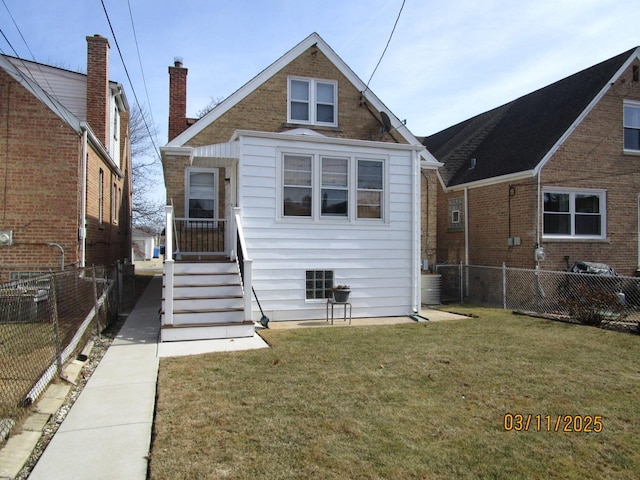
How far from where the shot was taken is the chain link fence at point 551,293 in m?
9.74

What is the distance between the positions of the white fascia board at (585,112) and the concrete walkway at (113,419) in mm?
10184

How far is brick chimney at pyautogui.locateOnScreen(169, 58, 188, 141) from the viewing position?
46.3 ft

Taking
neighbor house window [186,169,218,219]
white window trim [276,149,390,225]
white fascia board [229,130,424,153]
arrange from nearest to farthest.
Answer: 1. white fascia board [229,130,424,153]
2. white window trim [276,149,390,225]
3. neighbor house window [186,169,218,219]

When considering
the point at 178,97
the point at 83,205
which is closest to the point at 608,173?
the point at 178,97

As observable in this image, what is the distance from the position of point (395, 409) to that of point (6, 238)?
929 cm

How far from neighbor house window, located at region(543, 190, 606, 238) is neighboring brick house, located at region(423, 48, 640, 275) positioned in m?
0.03

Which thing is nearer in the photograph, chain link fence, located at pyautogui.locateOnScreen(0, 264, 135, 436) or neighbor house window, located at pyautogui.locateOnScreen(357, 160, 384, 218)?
chain link fence, located at pyautogui.locateOnScreen(0, 264, 135, 436)

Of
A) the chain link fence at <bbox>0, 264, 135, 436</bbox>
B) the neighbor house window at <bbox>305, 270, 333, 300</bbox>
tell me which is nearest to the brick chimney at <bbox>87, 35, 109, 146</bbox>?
the chain link fence at <bbox>0, 264, 135, 436</bbox>

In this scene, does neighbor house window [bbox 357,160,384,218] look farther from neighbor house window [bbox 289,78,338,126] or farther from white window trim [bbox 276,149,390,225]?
neighbor house window [bbox 289,78,338,126]

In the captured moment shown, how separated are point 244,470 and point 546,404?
3121mm

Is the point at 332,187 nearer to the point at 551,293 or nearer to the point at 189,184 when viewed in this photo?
the point at 189,184

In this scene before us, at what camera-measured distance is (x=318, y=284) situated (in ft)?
33.4

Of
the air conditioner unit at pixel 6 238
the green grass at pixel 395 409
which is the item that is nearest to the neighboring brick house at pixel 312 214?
the green grass at pixel 395 409

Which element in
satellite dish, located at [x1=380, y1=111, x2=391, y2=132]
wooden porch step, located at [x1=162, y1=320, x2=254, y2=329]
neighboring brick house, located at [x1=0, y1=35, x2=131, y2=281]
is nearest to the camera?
wooden porch step, located at [x1=162, y1=320, x2=254, y2=329]
